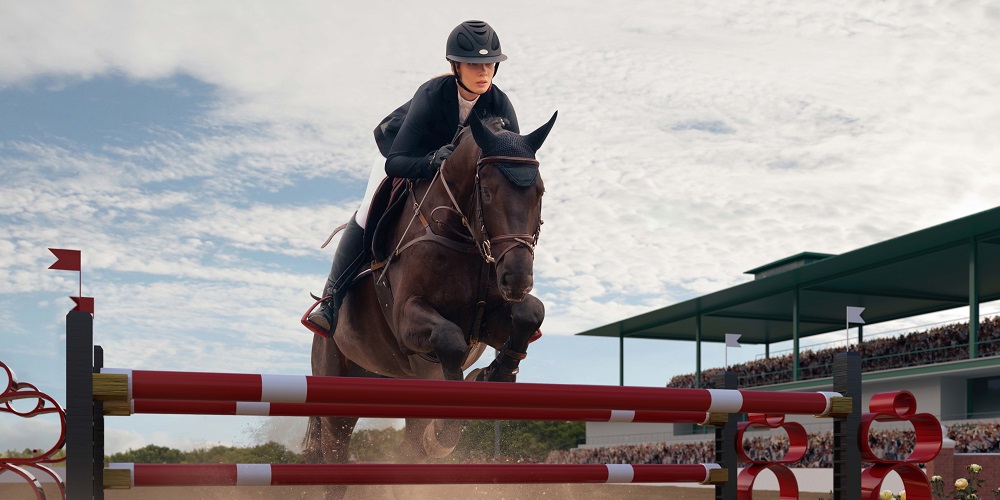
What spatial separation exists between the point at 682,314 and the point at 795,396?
3594 centimetres

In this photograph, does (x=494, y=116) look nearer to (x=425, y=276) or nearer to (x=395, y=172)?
(x=395, y=172)

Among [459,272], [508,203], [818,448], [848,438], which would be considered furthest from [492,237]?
[818,448]

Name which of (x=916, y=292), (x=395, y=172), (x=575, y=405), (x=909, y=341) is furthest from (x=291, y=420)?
(x=916, y=292)

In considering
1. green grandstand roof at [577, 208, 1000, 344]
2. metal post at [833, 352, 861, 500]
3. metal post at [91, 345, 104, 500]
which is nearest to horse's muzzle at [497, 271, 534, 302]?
metal post at [833, 352, 861, 500]

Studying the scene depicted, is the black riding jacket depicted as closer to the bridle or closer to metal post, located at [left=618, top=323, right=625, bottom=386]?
the bridle

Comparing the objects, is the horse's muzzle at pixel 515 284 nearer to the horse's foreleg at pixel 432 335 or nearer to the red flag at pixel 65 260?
the horse's foreleg at pixel 432 335

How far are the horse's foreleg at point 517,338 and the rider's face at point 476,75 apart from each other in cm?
121

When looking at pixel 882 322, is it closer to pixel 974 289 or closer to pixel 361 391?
pixel 974 289

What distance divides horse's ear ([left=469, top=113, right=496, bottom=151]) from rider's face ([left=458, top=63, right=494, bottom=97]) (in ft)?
2.67

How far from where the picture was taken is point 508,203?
4.44 meters

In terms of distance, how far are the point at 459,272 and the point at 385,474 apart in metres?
1.27

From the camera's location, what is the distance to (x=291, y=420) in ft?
30.2

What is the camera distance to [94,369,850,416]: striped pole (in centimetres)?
321

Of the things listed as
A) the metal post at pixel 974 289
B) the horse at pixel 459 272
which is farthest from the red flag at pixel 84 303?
the metal post at pixel 974 289
